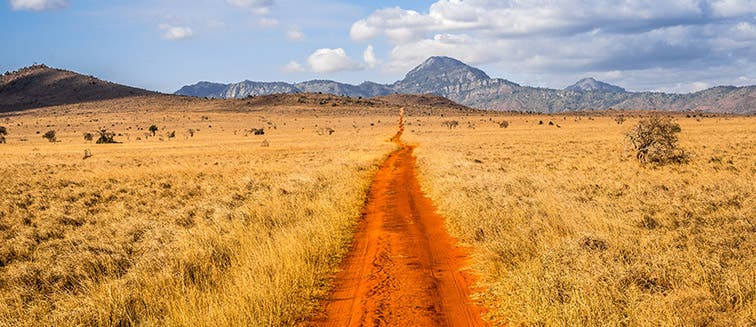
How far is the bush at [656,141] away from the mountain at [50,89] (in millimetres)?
160896

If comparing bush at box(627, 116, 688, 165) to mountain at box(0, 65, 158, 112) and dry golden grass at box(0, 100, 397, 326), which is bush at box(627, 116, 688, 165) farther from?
mountain at box(0, 65, 158, 112)

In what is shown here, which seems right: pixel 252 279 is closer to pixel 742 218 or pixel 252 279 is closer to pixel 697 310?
pixel 697 310

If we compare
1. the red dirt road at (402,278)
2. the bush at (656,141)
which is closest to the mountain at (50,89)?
the bush at (656,141)

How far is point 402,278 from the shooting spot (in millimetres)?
8617

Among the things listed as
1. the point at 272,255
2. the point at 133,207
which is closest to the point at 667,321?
the point at 272,255

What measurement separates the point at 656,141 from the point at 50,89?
602 feet

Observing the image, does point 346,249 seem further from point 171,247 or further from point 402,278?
point 171,247

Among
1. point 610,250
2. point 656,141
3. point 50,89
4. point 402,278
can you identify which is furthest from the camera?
point 50,89

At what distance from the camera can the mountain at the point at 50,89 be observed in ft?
486

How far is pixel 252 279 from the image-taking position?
7750 mm

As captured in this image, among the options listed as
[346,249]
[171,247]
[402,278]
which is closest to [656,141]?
[346,249]

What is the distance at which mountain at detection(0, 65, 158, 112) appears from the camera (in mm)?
148100

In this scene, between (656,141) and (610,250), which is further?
(656,141)

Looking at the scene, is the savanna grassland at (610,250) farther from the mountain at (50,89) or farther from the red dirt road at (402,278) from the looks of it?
the mountain at (50,89)
